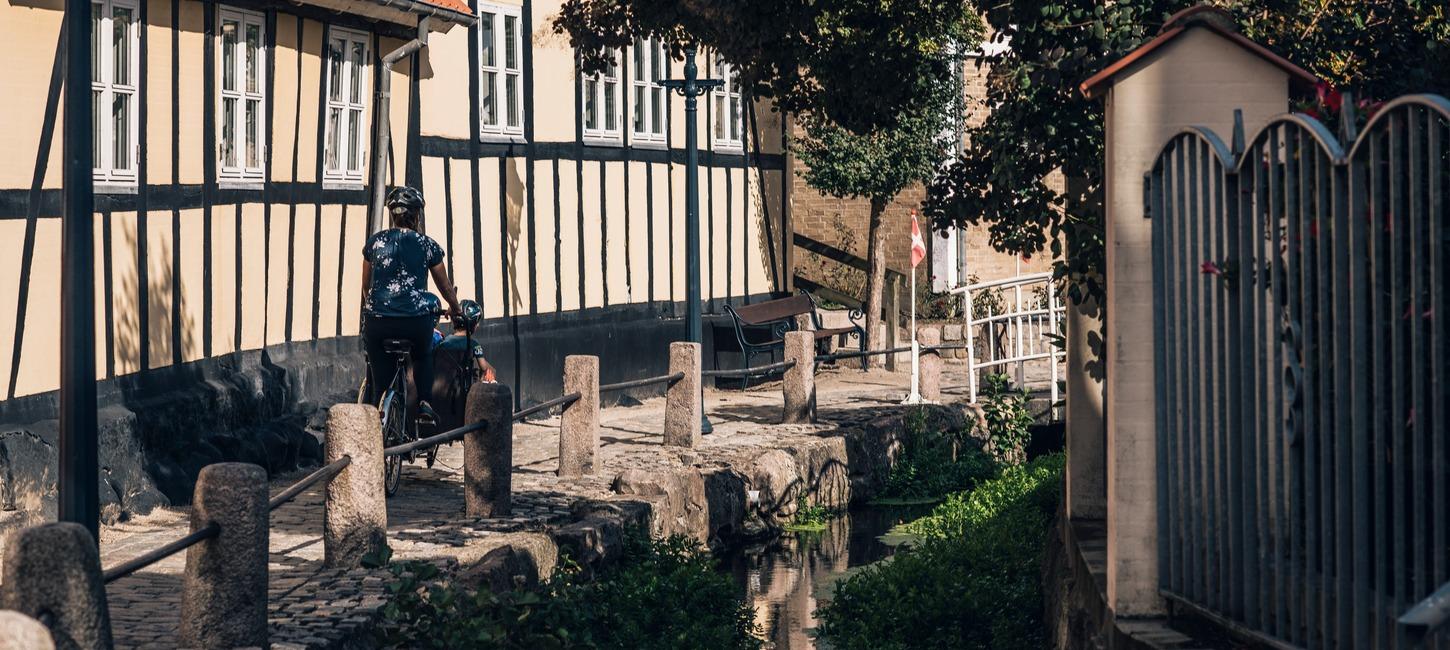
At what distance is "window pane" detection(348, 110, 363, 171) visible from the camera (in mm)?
14516

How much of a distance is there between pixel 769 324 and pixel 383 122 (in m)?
7.97

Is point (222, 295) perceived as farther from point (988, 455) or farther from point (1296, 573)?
point (1296, 573)

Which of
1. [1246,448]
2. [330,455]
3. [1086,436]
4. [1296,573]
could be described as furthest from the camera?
[330,455]

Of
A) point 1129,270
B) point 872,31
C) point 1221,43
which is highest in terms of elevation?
point 872,31

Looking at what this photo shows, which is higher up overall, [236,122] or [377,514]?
[236,122]

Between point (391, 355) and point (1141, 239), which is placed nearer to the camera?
point (1141, 239)

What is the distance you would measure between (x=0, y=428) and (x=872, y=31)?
192 inches

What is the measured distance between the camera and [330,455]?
27.3 ft

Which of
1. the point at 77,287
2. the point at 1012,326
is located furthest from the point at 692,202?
the point at 1012,326

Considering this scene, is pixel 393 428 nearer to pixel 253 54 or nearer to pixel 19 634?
pixel 253 54

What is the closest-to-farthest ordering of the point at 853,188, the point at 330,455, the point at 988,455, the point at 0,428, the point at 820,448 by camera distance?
the point at 330,455 → the point at 0,428 → the point at 820,448 → the point at 988,455 → the point at 853,188

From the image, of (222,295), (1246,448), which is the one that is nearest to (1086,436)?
(1246,448)

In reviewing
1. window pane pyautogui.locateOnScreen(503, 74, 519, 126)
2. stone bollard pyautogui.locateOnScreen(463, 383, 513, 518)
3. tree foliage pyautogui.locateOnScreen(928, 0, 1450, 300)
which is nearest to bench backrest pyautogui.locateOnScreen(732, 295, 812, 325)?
window pane pyautogui.locateOnScreen(503, 74, 519, 126)

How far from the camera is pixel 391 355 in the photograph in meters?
10.9
